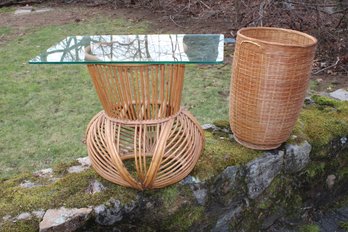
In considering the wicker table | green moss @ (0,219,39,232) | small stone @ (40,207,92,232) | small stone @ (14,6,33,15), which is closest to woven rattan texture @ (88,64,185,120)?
the wicker table

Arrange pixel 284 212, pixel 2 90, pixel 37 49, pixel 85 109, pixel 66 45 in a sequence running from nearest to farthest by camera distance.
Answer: pixel 66 45
pixel 284 212
pixel 85 109
pixel 2 90
pixel 37 49

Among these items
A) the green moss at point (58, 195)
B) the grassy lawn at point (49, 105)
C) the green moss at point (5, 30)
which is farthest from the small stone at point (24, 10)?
the green moss at point (58, 195)

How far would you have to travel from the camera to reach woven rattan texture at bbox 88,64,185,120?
5.15 ft

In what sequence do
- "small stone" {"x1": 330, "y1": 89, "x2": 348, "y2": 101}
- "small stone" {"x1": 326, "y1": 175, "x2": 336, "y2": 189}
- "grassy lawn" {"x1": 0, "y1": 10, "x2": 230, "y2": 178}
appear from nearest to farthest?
"small stone" {"x1": 326, "y1": 175, "x2": 336, "y2": 189}, "grassy lawn" {"x1": 0, "y1": 10, "x2": 230, "y2": 178}, "small stone" {"x1": 330, "y1": 89, "x2": 348, "y2": 101}

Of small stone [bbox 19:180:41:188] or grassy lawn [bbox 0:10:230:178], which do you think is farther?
grassy lawn [bbox 0:10:230:178]

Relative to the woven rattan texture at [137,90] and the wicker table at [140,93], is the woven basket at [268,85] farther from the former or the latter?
the woven rattan texture at [137,90]

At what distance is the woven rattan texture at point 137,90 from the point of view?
5.15ft

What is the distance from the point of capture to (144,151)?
1.61m

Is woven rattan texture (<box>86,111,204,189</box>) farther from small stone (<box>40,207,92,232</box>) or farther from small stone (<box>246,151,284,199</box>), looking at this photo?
small stone (<box>246,151,284,199</box>)

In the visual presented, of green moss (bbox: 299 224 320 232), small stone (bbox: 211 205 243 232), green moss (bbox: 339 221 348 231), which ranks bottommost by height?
green moss (bbox: 339 221 348 231)

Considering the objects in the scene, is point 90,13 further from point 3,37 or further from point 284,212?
point 284,212

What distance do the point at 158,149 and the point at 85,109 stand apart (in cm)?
189

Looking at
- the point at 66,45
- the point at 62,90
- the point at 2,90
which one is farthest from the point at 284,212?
the point at 2,90

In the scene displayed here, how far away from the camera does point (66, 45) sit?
1.69 meters
